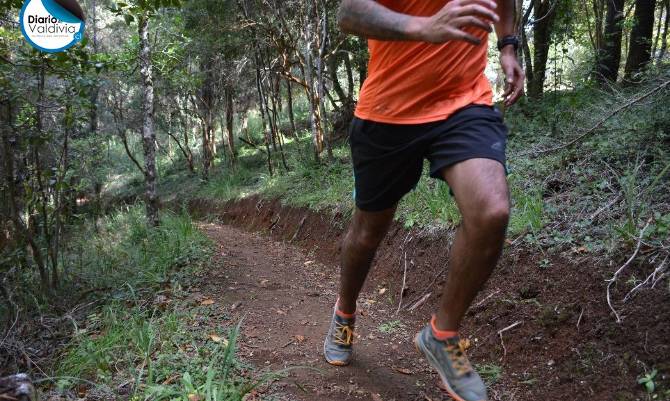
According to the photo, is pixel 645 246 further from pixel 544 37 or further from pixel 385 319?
pixel 544 37

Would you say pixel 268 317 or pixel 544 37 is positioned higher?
pixel 544 37

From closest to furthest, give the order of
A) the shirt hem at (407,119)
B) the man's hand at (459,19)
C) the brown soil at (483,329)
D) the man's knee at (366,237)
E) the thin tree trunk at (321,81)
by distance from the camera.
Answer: the man's hand at (459,19) < the shirt hem at (407,119) < the brown soil at (483,329) < the man's knee at (366,237) < the thin tree trunk at (321,81)

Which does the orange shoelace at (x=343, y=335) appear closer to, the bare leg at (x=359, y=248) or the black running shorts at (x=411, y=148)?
the bare leg at (x=359, y=248)

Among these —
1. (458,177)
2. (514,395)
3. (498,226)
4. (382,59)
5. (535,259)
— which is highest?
(382,59)

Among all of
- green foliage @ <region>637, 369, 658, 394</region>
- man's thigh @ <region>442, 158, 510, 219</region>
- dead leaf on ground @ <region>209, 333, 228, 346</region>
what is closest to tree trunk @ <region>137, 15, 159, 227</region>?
dead leaf on ground @ <region>209, 333, 228, 346</region>

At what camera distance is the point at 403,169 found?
6.81ft

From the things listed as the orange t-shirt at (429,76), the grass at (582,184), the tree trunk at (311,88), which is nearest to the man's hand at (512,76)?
the orange t-shirt at (429,76)

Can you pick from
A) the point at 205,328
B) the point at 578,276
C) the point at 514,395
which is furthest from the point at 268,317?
the point at 578,276

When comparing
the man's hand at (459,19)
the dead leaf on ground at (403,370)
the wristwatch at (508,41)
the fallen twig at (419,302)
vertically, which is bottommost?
the fallen twig at (419,302)

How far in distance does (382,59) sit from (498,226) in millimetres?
871

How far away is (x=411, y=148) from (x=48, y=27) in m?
3.62

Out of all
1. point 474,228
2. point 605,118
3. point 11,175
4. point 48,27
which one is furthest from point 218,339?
point 605,118

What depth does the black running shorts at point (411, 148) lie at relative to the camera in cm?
176

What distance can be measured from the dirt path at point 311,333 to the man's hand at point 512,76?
1.44 meters
